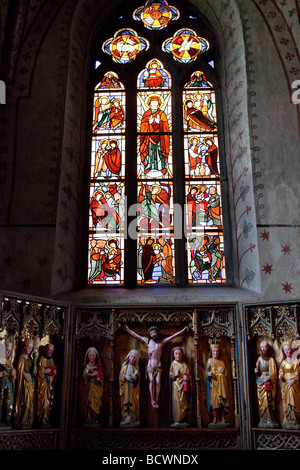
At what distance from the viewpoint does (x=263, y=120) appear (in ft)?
28.2

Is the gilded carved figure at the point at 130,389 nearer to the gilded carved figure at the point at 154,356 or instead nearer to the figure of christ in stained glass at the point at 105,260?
the gilded carved figure at the point at 154,356

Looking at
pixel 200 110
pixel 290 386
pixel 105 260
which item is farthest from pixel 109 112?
pixel 290 386

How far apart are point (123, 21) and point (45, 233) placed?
165 inches

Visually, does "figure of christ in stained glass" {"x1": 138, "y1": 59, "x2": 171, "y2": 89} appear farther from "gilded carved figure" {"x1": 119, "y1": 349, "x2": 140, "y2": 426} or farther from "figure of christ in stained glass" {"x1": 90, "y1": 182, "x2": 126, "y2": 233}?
"gilded carved figure" {"x1": 119, "y1": 349, "x2": 140, "y2": 426}

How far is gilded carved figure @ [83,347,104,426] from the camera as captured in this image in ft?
23.0

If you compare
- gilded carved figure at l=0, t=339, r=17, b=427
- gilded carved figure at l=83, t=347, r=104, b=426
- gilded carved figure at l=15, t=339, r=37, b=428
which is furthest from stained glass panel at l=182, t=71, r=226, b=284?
gilded carved figure at l=0, t=339, r=17, b=427

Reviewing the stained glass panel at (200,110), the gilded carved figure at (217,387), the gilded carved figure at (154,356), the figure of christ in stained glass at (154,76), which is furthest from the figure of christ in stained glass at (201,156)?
the gilded carved figure at (217,387)

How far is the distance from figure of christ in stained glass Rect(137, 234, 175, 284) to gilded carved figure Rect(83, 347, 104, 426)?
1.44m

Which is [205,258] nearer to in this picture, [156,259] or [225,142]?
[156,259]

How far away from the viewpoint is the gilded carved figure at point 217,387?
6.95 metres

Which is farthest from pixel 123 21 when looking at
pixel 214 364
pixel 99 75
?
pixel 214 364

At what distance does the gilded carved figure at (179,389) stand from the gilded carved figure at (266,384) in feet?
2.59

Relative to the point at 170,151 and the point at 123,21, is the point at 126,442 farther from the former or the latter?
the point at 123,21
